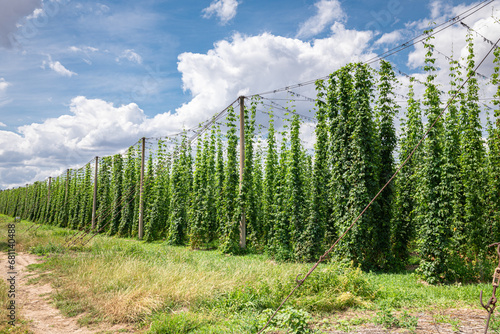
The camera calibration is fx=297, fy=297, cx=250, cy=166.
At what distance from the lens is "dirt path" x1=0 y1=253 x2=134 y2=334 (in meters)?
5.67

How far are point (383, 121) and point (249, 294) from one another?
809 cm

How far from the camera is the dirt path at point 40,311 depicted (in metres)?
5.67

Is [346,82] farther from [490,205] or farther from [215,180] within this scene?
[215,180]

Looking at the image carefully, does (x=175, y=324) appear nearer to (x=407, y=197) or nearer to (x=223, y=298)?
(x=223, y=298)

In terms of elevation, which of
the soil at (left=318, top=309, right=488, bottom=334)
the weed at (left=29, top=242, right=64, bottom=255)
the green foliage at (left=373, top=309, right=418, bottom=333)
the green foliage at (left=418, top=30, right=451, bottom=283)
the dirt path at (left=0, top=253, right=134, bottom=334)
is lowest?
the dirt path at (left=0, top=253, right=134, bottom=334)

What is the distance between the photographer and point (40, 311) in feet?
21.7

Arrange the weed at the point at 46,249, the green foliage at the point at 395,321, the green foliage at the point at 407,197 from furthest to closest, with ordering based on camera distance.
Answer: the weed at the point at 46,249, the green foliage at the point at 407,197, the green foliage at the point at 395,321

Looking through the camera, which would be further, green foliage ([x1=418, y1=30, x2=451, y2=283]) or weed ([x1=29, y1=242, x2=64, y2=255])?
weed ([x1=29, y1=242, x2=64, y2=255])

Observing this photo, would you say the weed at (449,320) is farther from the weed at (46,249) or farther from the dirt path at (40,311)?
the weed at (46,249)

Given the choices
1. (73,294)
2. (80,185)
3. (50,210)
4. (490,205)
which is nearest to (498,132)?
(490,205)

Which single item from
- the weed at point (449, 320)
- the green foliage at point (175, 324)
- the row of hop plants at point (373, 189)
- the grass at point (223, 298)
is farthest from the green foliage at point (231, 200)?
the weed at point (449, 320)

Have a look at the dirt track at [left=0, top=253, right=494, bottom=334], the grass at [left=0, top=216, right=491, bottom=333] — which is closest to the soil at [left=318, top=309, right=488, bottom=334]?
the dirt track at [left=0, top=253, right=494, bottom=334]

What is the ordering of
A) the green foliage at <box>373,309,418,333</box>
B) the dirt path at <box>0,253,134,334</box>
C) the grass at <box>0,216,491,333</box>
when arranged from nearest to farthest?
the green foliage at <box>373,309,418,333</box>
the grass at <box>0,216,491,333</box>
the dirt path at <box>0,253,134,334</box>

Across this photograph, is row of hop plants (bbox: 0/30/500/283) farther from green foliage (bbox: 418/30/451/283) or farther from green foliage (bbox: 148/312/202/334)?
green foliage (bbox: 148/312/202/334)
